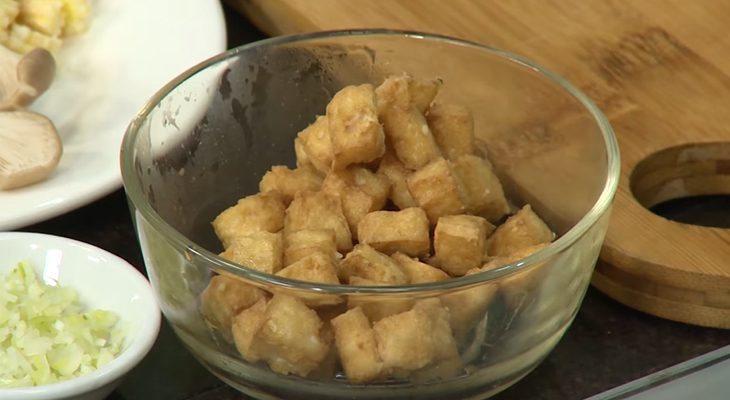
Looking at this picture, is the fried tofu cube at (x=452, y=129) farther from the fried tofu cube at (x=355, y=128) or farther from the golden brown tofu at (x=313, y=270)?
the golden brown tofu at (x=313, y=270)

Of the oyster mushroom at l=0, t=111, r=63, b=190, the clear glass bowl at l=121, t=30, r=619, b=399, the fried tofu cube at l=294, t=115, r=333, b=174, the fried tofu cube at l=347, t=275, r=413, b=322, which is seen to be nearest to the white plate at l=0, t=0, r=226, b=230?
the oyster mushroom at l=0, t=111, r=63, b=190

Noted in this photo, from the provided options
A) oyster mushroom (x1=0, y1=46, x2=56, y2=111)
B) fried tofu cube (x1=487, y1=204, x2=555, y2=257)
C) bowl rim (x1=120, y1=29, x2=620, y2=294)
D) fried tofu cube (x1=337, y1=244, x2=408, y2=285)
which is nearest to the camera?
bowl rim (x1=120, y1=29, x2=620, y2=294)

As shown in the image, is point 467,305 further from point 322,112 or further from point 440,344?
point 322,112

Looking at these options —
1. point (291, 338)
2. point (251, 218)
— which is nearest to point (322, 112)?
point (251, 218)

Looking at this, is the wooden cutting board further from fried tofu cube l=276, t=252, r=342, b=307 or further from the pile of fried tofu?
fried tofu cube l=276, t=252, r=342, b=307

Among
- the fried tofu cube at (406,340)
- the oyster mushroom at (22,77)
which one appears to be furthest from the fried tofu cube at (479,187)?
the oyster mushroom at (22,77)

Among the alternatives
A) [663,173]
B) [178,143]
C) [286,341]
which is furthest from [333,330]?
[663,173]
